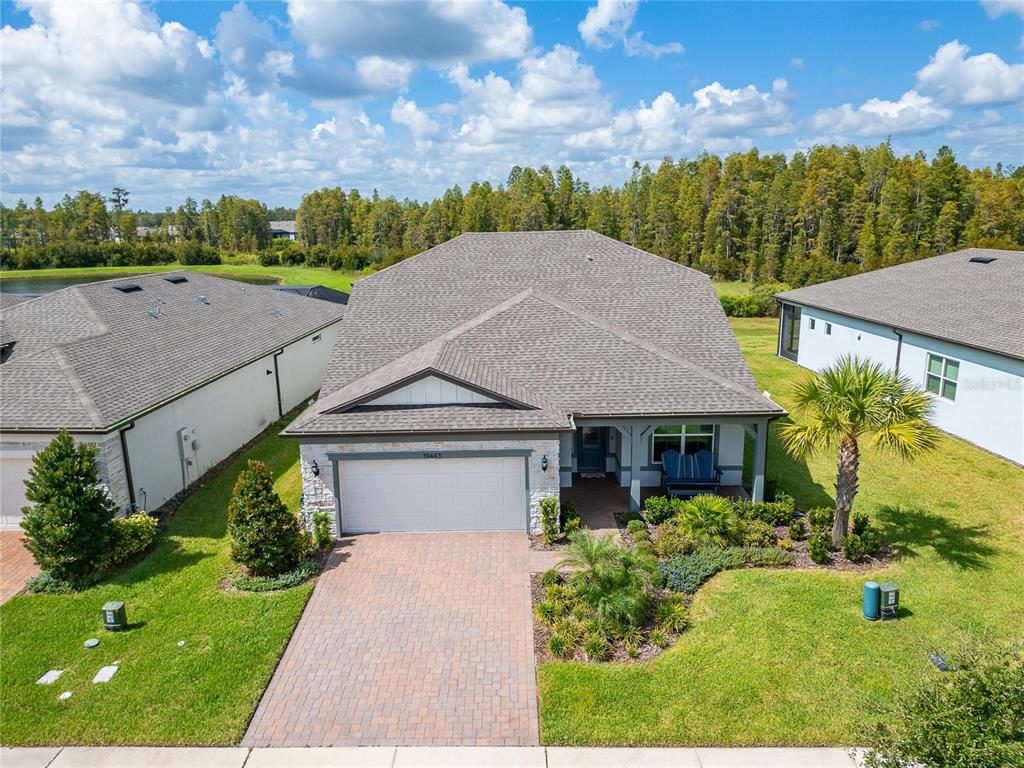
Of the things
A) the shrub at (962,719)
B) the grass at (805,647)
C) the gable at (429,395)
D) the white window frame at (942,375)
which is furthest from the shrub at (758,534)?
the white window frame at (942,375)

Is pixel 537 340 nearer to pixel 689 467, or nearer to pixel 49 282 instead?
pixel 689 467

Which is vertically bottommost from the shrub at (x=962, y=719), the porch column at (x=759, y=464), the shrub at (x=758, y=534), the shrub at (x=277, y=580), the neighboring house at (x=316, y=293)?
the shrub at (x=277, y=580)

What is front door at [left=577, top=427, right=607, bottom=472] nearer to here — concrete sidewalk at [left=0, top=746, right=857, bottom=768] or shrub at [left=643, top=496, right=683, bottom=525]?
shrub at [left=643, top=496, right=683, bottom=525]

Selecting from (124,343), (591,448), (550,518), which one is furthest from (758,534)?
(124,343)

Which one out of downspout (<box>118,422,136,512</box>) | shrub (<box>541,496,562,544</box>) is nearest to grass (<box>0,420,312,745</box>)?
downspout (<box>118,422,136,512</box>)

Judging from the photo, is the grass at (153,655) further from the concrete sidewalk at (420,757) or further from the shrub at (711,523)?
the shrub at (711,523)
